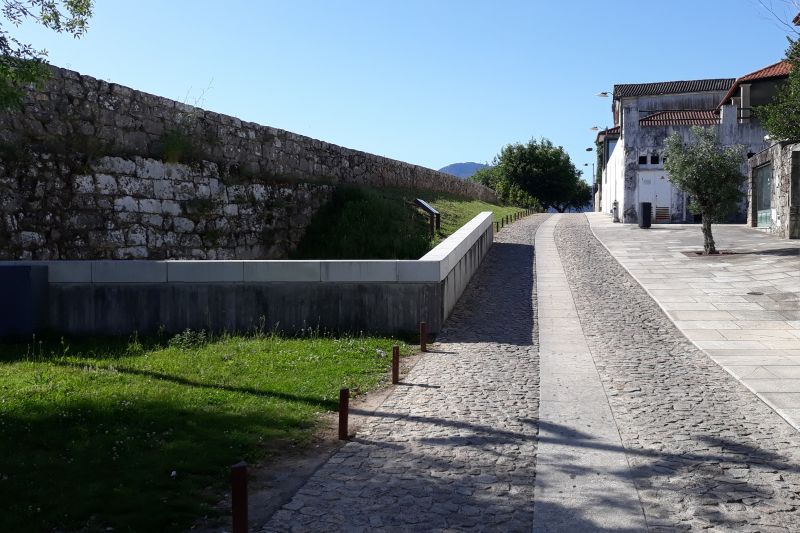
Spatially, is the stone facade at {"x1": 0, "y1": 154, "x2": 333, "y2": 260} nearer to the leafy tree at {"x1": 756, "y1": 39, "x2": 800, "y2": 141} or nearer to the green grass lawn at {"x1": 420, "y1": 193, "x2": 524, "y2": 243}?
the green grass lawn at {"x1": 420, "y1": 193, "x2": 524, "y2": 243}

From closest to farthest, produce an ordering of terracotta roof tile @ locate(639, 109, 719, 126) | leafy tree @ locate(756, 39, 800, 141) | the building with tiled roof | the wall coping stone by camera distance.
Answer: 1. the wall coping stone
2. leafy tree @ locate(756, 39, 800, 141)
3. the building with tiled roof
4. terracotta roof tile @ locate(639, 109, 719, 126)

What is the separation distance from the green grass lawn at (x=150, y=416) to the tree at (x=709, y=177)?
14.5 meters

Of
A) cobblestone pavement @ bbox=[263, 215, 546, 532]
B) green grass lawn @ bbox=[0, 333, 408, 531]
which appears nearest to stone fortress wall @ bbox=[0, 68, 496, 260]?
green grass lawn @ bbox=[0, 333, 408, 531]

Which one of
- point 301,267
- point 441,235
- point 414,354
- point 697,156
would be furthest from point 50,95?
point 697,156

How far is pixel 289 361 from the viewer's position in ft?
30.3

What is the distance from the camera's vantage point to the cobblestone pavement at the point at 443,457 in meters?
4.86

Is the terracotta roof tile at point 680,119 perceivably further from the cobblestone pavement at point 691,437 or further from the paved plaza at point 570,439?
the cobblestone pavement at point 691,437

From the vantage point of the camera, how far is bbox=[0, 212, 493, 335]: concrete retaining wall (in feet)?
Answer: 35.4

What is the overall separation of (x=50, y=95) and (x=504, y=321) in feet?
26.6

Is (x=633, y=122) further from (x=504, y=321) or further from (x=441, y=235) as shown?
(x=504, y=321)

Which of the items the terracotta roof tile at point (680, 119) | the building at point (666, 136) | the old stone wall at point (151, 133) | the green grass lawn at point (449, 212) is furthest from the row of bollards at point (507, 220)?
the old stone wall at point (151, 133)

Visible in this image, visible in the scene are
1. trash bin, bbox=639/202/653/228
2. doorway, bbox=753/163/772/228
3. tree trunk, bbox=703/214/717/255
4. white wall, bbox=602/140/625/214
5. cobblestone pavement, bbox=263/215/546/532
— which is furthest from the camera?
white wall, bbox=602/140/625/214

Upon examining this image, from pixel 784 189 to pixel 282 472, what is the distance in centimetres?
2436

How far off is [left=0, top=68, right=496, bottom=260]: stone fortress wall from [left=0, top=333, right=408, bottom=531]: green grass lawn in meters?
2.30
